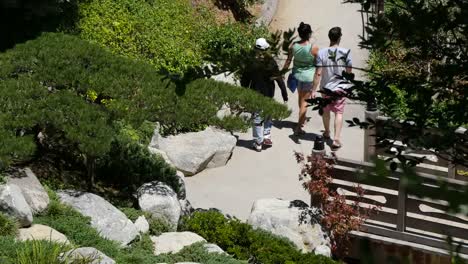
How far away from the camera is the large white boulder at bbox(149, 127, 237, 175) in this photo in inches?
440

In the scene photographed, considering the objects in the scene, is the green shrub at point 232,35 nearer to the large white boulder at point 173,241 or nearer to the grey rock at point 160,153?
the grey rock at point 160,153

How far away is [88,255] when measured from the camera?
7.22m

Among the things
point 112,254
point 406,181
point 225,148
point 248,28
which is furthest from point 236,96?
point 406,181

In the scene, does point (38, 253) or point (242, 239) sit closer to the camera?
point (38, 253)

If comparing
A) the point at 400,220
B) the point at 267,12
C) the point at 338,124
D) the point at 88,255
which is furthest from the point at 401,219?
the point at 267,12

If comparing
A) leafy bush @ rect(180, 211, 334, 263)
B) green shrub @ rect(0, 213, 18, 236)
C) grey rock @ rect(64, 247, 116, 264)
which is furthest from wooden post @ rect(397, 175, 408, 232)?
green shrub @ rect(0, 213, 18, 236)

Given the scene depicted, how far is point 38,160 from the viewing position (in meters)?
10.0

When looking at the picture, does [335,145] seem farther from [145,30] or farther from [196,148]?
[145,30]

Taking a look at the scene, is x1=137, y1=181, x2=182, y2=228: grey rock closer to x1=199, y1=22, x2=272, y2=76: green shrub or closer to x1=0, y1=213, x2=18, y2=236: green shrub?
x1=0, y1=213, x2=18, y2=236: green shrub

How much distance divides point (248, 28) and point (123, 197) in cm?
645

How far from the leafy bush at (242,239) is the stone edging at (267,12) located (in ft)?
23.9

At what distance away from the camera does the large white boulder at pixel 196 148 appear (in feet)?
36.6

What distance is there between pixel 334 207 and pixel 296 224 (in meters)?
0.41

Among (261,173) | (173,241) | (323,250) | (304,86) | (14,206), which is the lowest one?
(323,250)
